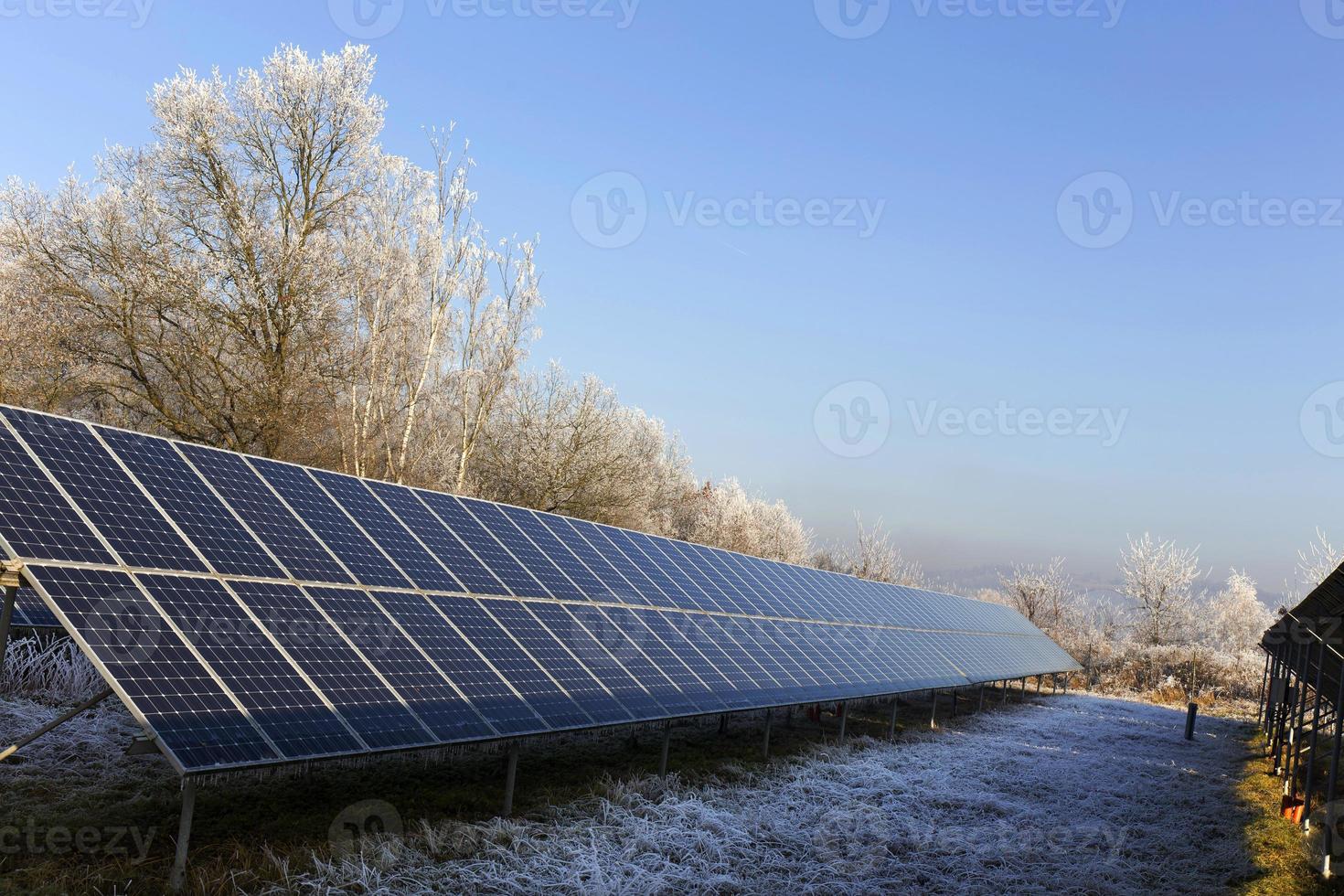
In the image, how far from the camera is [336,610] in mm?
10586

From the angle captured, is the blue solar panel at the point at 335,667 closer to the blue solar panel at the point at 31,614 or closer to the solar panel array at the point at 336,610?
the solar panel array at the point at 336,610

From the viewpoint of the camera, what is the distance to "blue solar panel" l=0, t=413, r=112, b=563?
27.3 feet

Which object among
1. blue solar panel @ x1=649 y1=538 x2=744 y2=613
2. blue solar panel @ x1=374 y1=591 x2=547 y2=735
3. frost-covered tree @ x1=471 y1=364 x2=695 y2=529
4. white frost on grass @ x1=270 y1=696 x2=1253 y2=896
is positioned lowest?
white frost on grass @ x1=270 y1=696 x2=1253 y2=896

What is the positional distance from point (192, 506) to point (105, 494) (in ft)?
3.29

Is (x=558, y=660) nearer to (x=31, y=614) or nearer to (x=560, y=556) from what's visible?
(x=560, y=556)

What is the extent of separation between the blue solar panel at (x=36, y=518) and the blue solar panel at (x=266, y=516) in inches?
83.3

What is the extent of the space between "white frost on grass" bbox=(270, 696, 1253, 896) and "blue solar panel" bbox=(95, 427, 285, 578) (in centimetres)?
347

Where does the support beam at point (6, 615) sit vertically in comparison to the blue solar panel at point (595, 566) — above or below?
below

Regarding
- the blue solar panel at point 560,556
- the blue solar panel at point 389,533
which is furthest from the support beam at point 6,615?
the blue solar panel at point 560,556

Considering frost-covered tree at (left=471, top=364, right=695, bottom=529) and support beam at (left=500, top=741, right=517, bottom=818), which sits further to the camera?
frost-covered tree at (left=471, top=364, right=695, bottom=529)

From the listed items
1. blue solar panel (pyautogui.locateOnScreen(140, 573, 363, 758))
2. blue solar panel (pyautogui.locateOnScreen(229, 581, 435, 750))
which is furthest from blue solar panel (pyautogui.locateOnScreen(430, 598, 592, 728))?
blue solar panel (pyautogui.locateOnScreen(140, 573, 363, 758))

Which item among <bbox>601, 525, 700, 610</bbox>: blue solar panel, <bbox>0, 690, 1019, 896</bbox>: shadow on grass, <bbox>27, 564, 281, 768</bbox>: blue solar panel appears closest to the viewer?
<bbox>27, 564, 281, 768</bbox>: blue solar panel

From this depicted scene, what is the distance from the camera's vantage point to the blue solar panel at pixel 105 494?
9312 mm

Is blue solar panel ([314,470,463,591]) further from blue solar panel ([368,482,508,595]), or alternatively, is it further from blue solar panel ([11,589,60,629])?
blue solar panel ([11,589,60,629])
